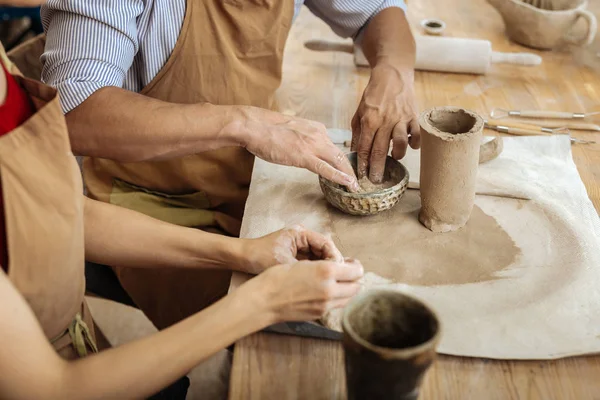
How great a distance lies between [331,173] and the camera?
1370 mm

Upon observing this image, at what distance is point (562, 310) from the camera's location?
1135 millimetres

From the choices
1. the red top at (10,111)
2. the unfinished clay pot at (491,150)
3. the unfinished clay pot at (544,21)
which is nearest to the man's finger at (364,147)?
the unfinished clay pot at (491,150)

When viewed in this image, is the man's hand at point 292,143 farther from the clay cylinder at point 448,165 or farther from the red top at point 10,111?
the red top at point 10,111

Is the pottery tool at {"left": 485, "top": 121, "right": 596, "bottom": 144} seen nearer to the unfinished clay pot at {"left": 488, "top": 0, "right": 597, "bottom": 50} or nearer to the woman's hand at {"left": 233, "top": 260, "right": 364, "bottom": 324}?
the unfinished clay pot at {"left": 488, "top": 0, "right": 597, "bottom": 50}

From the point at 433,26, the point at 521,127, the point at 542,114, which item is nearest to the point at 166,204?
the point at 521,127

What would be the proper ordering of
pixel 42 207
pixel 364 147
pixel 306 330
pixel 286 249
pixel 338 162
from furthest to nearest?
pixel 364 147 → pixel 338 162 → pixel 286 249 → pixel 306 330 → pixel 42 207

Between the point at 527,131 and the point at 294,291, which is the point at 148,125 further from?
the point at 527,131

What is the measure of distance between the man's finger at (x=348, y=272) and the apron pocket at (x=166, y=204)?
0.72 m

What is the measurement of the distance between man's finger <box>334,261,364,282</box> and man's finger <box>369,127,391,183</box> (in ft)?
1.26

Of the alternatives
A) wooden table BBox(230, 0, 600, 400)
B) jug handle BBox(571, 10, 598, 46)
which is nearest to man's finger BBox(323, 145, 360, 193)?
wooden table BBox(230, 0, 600, 400)

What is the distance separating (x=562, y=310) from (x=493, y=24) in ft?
5.45

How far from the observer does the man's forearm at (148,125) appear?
145 centimetres

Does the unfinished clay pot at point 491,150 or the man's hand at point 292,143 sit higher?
the man's hand at point 292,143

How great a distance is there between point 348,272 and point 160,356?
35 cm
